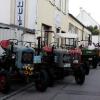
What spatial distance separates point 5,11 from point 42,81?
874cm

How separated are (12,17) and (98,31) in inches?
2750

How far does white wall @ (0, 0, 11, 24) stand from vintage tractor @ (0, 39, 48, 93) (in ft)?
23.7

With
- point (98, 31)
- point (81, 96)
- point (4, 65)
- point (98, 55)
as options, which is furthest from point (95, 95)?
A: point (98, 31)

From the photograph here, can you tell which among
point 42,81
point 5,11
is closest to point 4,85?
point 42,81

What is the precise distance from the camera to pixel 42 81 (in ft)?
44.6

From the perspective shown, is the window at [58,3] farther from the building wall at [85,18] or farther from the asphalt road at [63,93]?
the building wall at [85,18]

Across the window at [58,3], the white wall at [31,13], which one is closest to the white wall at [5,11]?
the white wall at [31,13]

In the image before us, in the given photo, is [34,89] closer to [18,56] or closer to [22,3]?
[18,56]

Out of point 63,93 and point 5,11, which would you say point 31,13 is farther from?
point 63,93

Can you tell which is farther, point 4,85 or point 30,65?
point 30,65

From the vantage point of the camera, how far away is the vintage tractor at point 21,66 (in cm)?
1338

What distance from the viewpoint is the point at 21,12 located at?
22.3 m

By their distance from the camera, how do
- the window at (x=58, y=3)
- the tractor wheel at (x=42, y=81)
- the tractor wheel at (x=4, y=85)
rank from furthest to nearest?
the window at (x=58, y=3)
the tractor wheel at (x=42, y=81)
the tractor wheel at (x=4, y=85)

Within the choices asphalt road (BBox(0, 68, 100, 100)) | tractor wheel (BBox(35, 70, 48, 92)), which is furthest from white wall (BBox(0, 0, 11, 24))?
tractor wheel (BBox(35, 70, 48, 92))
